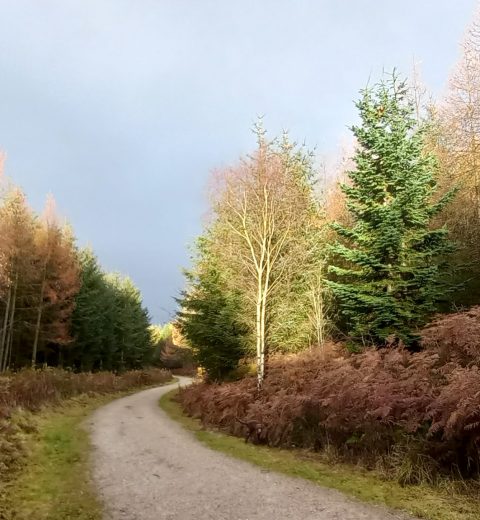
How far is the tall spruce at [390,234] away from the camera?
1265 centimetres

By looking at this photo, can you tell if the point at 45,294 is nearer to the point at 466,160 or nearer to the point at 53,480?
the point at 53,480

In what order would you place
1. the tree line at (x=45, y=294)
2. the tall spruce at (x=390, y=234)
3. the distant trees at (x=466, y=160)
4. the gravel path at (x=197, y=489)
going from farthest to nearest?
the tree line at (x=45, y=294), the distant trees at (x=466, y=160), the tall spruce at (x=390, y=234), the gravel path at (x=197, y=489)

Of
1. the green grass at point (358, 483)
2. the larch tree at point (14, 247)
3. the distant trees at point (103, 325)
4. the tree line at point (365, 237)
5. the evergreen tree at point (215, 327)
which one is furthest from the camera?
the distant trees at point (103, 325)

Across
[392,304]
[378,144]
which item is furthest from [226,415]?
[378,144]

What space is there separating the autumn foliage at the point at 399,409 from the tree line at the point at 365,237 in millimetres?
2842

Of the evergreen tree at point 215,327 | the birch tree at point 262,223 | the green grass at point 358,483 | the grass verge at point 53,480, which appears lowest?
the grass verge at point 53,480

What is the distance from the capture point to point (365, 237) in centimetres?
1358

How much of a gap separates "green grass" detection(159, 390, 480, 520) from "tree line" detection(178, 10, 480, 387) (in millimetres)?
3384

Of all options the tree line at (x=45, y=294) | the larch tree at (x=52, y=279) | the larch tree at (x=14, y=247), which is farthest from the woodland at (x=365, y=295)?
the larch tree at (x=52, y=279)

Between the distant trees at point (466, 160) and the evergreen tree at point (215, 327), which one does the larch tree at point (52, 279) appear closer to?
the evergreen tree at point (215, 327)

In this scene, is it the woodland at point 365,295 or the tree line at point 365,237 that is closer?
the woodland at point 365,295

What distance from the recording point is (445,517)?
526cm

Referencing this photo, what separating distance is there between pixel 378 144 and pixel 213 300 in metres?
9.22

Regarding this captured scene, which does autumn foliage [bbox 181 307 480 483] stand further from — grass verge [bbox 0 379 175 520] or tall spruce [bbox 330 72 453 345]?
grass verge [bbox 0 379 175 520]
